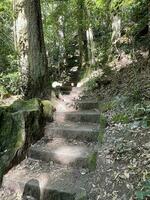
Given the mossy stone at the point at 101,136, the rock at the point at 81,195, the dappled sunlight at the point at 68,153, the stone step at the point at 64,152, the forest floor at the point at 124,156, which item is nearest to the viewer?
the forest floor at the point at 124,156

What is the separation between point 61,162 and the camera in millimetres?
5477

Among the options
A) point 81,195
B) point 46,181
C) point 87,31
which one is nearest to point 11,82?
point 46,181

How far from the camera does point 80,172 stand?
16.5ft

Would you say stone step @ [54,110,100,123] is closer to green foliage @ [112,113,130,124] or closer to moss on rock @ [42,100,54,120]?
moss on rock @ [42,100,54,120]

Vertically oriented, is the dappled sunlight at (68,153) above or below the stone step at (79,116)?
below

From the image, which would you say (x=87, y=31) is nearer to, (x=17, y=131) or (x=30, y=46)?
(x=30, y=46)

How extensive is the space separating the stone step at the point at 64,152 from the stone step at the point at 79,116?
84 cm

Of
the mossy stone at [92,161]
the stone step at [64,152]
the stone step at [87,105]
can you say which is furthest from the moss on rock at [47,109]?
the mossy stone at [92,161]

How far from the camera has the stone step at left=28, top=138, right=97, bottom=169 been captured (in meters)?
5.26

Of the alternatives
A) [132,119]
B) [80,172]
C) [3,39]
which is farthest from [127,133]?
[3,39]

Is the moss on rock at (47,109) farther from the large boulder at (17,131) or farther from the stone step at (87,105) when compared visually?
the stone step at (87,105)

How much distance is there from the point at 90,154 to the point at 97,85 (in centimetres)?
437

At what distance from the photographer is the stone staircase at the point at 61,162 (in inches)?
185

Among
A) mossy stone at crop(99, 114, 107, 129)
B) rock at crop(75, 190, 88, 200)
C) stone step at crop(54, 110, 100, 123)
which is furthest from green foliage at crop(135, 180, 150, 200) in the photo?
stone step at crop(54, 110, 100, 123)
